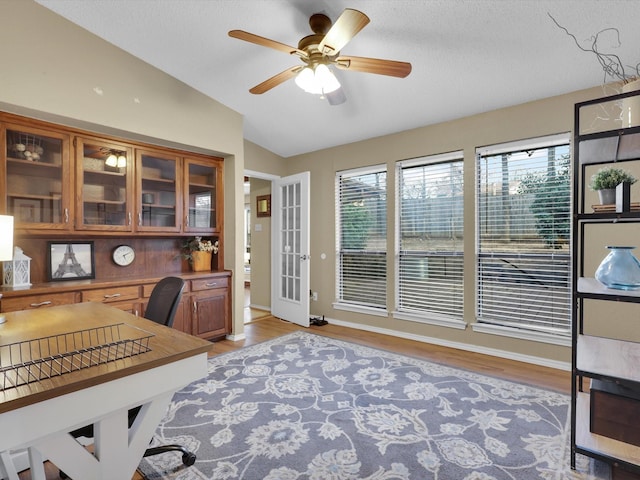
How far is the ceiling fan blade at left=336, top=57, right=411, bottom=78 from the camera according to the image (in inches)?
89.8

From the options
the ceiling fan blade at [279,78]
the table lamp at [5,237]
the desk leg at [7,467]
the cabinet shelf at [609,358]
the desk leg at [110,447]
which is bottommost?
the desk leg at [7,467]

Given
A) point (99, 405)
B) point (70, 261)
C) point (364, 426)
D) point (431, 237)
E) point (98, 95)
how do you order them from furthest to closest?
1. point (431, 237)
2. point (70, 261)
3. point (98, 95)
4. point (364, 426)
5. point (99, 405)

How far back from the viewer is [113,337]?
1.57 meters

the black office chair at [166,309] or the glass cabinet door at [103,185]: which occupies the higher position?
the glass cabinet door at [103,185]

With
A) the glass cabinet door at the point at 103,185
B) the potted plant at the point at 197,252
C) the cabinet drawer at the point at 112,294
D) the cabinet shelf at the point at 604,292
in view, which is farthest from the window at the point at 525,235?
the glass cabinet door at the point at 103,185

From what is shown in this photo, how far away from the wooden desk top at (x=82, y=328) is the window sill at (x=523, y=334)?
123 inches

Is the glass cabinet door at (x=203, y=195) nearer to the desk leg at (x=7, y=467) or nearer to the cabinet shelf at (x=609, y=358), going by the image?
the desk leg at (x=7, y=467)

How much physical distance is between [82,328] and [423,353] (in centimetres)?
309

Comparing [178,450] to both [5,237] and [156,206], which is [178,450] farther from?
[156,206]

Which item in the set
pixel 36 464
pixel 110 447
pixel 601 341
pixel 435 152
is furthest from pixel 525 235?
pixel 36 464

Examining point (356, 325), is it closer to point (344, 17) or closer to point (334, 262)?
point (334, 262)

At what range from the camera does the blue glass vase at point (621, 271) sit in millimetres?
1774

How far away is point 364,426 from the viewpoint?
7.55 ft

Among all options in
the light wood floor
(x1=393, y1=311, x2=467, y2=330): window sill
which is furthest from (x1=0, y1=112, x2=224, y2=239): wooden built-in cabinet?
(x1=393, y1=311, x2=467, y2=330): window sill
